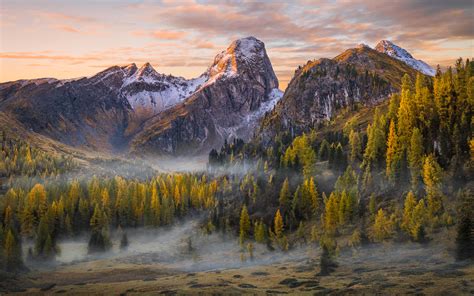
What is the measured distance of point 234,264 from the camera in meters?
134

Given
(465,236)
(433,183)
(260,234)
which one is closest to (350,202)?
(433,183)

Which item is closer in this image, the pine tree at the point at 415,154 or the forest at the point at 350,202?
the forest at the point at 350,202

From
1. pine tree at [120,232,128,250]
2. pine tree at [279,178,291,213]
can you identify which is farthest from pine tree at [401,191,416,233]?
pine tree at [120,232,128,250]

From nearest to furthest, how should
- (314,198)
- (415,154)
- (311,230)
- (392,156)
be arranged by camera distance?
(415,154) < (311,230) < (392,156) < (314,198)

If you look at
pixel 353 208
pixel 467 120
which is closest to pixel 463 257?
pixel 353 208

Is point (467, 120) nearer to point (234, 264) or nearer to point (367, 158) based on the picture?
point (367, 158)

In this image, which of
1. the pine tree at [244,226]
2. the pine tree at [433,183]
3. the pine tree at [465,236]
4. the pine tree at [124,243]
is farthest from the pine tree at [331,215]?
the pine tree at [124,243]

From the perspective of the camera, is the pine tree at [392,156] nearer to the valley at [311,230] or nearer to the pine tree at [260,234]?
the valley at [311,230]

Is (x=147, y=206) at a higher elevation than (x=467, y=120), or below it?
below

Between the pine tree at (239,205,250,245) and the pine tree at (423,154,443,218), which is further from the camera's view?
the pine tree at (239,205,250,245)

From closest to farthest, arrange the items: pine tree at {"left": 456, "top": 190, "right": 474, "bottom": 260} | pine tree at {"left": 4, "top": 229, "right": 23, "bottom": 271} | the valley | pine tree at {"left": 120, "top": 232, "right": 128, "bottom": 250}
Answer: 1. pine tree at {"left": 456, "top": 190, "right": 474, "bottom": 260}
2. the valley
3. pine tree at {"left": 4, "top": 229, "right": 23, "bottom": 271}
4. pine tree at {"left": 120, "top": 232, "right": 128, "bottom": 250}

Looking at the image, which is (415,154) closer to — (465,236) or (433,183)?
(433,183)

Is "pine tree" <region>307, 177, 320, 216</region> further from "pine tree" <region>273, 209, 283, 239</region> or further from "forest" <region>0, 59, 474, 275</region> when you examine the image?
"pine tree" <region>273, 209, 283, 239</region>

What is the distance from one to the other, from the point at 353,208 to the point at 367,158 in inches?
1174
